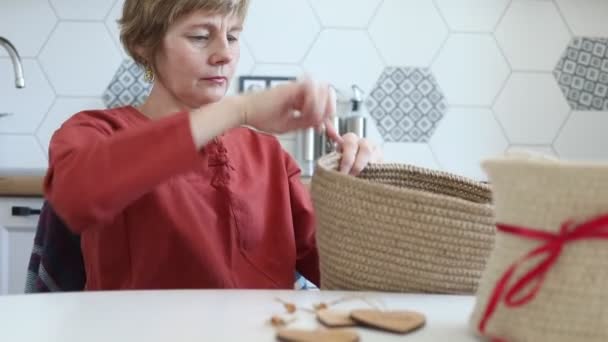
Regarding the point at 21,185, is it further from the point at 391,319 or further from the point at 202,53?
the point at 391,319

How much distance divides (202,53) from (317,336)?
0.61 metres

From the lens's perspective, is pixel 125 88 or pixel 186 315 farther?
pixel 125 88

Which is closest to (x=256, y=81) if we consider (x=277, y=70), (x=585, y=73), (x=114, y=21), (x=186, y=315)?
(x=277, y=70)

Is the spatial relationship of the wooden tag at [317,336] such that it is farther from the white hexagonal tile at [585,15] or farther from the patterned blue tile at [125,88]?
the white hexagonal tile at [585,15]

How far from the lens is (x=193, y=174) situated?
105cm

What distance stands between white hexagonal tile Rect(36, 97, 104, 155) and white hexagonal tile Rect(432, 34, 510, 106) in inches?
40.1

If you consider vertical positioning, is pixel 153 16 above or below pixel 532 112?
above

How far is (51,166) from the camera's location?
2.78 feet

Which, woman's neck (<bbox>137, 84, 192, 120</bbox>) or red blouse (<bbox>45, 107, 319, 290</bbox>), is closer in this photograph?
red blouse (<bbox>45, 107, 319, 290</bbox>)

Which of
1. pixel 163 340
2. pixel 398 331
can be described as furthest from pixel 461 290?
pixel 163 340

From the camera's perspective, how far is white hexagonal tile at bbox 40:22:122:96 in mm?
2137

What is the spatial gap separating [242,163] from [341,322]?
554mm

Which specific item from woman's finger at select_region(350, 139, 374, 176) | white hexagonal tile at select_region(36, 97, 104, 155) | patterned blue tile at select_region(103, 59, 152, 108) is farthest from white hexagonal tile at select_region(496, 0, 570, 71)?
woman's finger at select_region(350, 139, 374, 176)

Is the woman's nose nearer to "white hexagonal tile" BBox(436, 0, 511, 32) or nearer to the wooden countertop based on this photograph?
the wooden countertop
